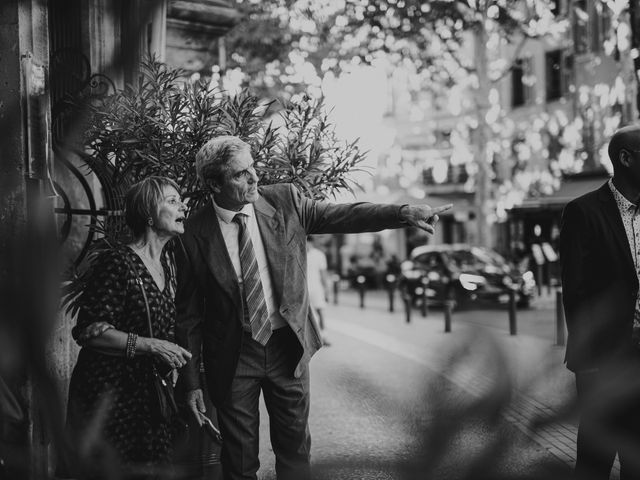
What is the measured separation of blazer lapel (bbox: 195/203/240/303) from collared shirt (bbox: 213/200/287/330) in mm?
21

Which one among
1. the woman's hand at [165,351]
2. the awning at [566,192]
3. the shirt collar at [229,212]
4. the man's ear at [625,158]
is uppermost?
the awning at [566,192]

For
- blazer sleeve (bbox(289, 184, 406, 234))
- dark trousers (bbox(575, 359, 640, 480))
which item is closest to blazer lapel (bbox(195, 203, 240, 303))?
blazer sleeve (bbox(289, 184, 406, 234))

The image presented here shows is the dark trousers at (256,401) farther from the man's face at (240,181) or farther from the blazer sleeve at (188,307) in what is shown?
the man's face at (240,181)

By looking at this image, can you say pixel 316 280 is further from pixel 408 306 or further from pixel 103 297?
pixel 103 297

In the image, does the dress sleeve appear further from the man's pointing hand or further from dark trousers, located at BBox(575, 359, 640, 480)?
dark trousers, located at BBox(575, 359, 640, 480)

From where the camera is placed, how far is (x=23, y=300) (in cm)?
63

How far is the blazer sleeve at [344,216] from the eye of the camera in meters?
2.52

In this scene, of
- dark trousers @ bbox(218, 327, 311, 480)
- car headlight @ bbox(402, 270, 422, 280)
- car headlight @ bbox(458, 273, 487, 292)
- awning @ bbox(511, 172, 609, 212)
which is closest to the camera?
car headlight @ bbox(458, 273, 487, 292)

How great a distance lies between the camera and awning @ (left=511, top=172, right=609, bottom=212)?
27453mm

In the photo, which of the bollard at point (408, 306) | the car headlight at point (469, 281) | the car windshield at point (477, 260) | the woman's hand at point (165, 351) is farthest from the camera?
the car windshield at point (477, 260)

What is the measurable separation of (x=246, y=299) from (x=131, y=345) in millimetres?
448

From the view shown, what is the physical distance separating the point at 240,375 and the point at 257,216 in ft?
1.80

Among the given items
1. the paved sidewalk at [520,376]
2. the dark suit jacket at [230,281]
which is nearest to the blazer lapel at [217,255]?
the dark suit jacket at [230,281]

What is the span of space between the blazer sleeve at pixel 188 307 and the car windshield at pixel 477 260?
1673 cm
